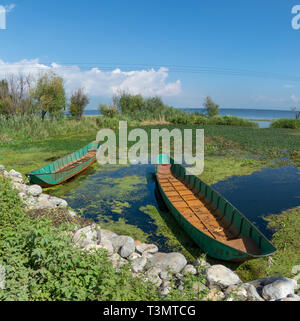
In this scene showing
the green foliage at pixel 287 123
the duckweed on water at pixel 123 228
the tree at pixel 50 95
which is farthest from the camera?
the green foliage at pixel 287 123

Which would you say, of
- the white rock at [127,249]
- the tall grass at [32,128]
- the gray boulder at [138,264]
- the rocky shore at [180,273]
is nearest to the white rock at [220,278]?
the rocky shore at [180,273]

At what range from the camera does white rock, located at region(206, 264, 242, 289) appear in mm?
4695

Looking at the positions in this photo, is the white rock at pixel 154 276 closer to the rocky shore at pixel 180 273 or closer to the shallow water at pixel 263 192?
the rocky shore at pixel 180 273

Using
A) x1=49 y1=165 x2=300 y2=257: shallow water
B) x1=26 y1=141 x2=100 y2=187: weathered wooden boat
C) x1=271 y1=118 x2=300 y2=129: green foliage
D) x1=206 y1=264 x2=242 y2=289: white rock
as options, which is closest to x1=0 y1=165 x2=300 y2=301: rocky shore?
x1=206 y1=264 x2=242 y2=289: white rock

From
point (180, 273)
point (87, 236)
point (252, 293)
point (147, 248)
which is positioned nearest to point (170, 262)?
point (180, 273)

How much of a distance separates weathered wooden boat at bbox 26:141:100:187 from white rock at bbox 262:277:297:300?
9479 millimetres

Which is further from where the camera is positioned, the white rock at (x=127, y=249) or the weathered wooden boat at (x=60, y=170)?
the weathered wooden boat at (x=60, y=170)

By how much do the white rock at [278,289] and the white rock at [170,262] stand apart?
1.78m

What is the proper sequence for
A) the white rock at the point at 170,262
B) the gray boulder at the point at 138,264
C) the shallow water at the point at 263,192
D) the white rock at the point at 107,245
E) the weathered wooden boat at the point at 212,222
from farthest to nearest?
the shallow water at the point at 263,192, the white rock at the point at 107,245, the weathered wooden boat at the point at 212,222, the white rock at the point at 170,262, the gray boulder at the point at 138,264

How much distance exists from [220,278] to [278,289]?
1064 mm

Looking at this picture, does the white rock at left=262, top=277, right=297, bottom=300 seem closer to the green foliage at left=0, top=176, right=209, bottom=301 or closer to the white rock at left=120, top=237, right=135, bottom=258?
the green foliage at left=0, top=176, right=209, bottom=301

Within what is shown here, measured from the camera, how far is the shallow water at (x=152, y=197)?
307 inches

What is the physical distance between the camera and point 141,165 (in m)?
15.6
